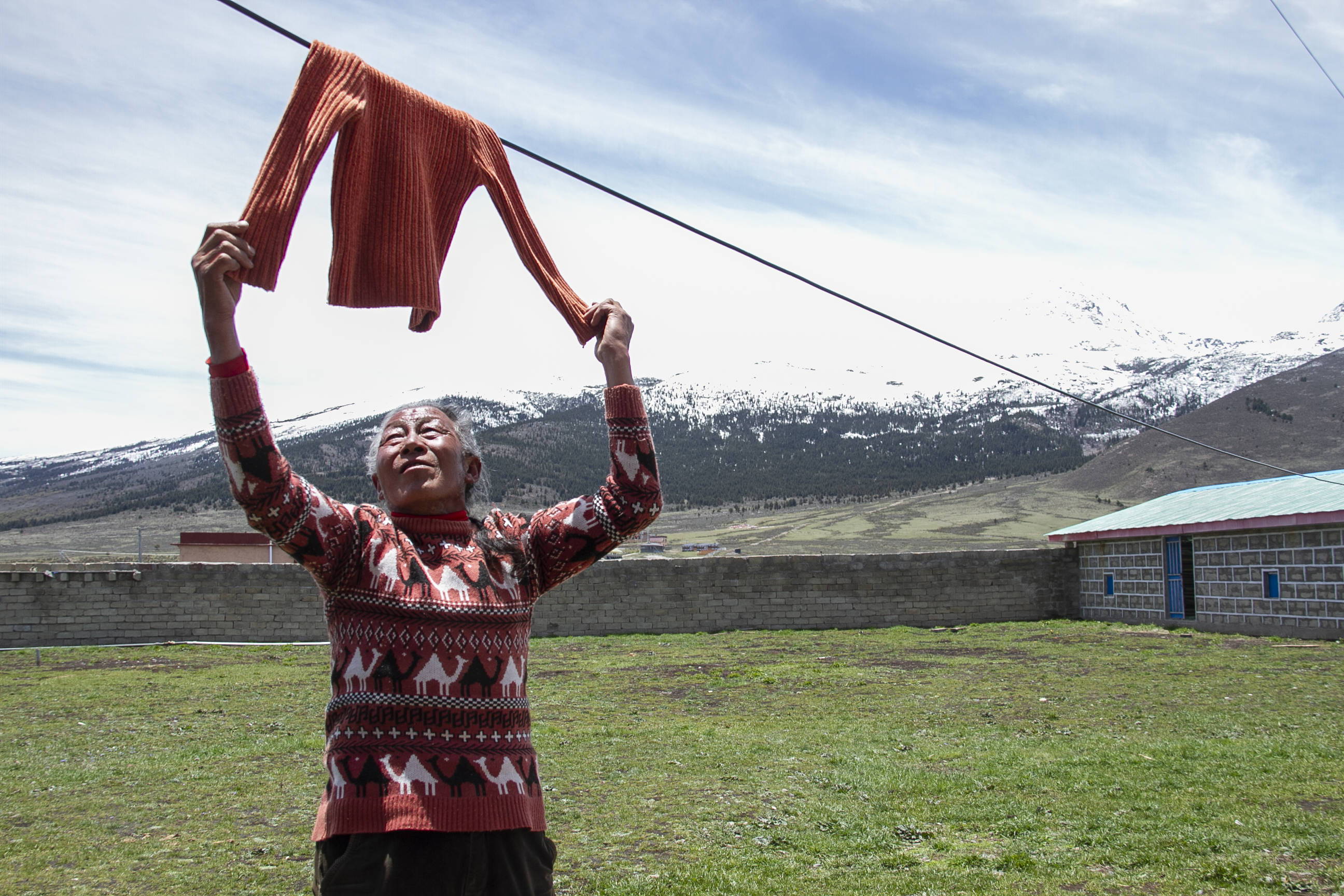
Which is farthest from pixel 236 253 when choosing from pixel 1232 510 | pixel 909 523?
pixel 909 523

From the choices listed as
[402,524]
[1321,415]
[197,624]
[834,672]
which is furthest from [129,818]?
[1321,415]

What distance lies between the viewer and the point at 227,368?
1810mm

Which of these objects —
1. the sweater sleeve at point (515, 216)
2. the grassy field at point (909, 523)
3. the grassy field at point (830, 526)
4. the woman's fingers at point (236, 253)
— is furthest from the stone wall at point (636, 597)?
the grassy field at point (909, 523)

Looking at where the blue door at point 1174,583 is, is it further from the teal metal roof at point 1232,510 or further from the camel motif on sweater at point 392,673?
the camel motif on sweater at point 392,673

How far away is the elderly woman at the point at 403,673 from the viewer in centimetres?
182

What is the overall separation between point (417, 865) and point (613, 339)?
1.15 metres

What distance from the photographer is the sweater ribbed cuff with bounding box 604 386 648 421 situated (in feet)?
7.18

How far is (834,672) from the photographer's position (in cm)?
1437

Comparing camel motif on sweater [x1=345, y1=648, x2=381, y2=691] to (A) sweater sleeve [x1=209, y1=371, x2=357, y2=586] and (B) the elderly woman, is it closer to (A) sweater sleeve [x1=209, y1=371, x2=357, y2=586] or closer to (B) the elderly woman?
(B) the elderly woman

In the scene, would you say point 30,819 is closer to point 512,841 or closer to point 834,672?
point 512,841

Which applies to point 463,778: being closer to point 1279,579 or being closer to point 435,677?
point 435,677

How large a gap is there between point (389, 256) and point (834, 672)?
12847mm

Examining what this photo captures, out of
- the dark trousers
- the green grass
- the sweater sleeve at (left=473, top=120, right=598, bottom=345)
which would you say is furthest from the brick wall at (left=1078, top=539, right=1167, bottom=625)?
the dark trousers

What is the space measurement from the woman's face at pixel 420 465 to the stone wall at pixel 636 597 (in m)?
20.7
